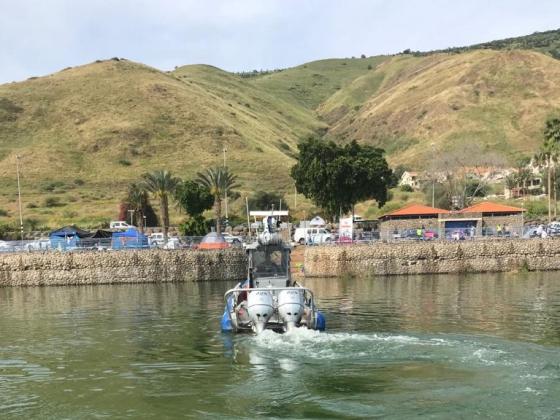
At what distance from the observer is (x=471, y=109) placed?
5935 inches

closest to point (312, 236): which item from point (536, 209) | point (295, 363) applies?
point (295, 363)

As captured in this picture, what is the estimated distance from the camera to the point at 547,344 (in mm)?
22641

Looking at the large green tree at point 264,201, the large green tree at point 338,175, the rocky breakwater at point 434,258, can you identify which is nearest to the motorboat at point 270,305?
the rocky breakwater at point 434,258

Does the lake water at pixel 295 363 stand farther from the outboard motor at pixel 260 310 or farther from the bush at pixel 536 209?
the bush at pixel 536 209

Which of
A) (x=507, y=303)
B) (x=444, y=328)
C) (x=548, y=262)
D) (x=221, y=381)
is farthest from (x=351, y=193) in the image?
(x=221, y=381)

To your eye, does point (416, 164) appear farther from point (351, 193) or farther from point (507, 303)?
point (507, 303)

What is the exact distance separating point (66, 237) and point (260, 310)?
3714cm

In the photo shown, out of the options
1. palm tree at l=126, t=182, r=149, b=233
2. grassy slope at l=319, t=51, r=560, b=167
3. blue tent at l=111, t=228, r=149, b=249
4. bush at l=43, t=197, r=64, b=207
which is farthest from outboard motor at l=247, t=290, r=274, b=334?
grassy slope at l=319, t=51, r=560, b=167

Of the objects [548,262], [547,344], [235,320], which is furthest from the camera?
[548,262]

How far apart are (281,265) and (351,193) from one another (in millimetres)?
40558

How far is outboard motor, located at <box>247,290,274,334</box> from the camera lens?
2488 cm

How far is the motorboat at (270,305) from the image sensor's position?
81.0 feet

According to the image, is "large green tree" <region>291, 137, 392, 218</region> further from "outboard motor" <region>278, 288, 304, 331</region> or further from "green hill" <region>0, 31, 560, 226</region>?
"outboard motor" <region>278, 288, 304, 331</region>

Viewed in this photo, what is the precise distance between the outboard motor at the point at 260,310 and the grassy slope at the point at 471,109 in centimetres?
11186
